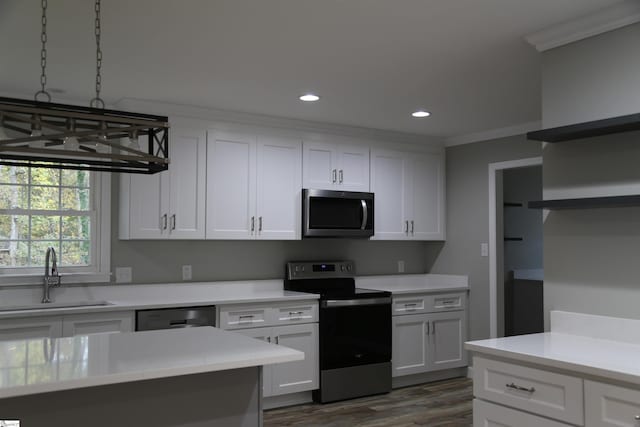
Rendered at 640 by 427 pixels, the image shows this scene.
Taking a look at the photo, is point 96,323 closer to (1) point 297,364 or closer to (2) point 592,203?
(1) point 297,364

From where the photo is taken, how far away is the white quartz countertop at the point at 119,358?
1.75 metres

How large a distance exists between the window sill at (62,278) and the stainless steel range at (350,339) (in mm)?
1524

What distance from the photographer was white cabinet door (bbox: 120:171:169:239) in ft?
13.6

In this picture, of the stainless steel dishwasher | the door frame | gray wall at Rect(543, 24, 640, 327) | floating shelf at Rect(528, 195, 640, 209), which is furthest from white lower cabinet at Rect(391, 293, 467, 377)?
floating shelf at Rect(528, 195, 640, 209)

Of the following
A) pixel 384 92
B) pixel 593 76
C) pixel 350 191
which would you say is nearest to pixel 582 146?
pixel 593 76

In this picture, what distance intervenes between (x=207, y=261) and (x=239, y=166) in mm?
810

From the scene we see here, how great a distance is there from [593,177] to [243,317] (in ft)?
8.33

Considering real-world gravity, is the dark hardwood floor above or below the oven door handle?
below

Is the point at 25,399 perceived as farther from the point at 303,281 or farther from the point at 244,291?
the point at 303,281

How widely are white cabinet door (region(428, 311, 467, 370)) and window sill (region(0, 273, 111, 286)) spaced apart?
2.78 m

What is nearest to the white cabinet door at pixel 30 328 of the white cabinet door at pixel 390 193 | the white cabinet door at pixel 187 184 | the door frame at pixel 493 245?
the white cabinet door at pixel 187 184

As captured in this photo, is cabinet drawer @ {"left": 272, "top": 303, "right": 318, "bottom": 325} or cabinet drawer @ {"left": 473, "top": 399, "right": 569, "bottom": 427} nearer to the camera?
cabinet drawer @ {"left": 473, "top": 399, "right": 569, "bottom": 427}

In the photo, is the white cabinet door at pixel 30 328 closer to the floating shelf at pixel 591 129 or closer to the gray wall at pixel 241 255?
the gray wall at pixel 241 255

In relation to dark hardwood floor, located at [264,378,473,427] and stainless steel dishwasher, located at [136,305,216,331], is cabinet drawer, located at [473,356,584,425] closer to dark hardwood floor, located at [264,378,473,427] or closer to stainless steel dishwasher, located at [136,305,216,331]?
dark hardwood floor, located at [264,378,473,427]
